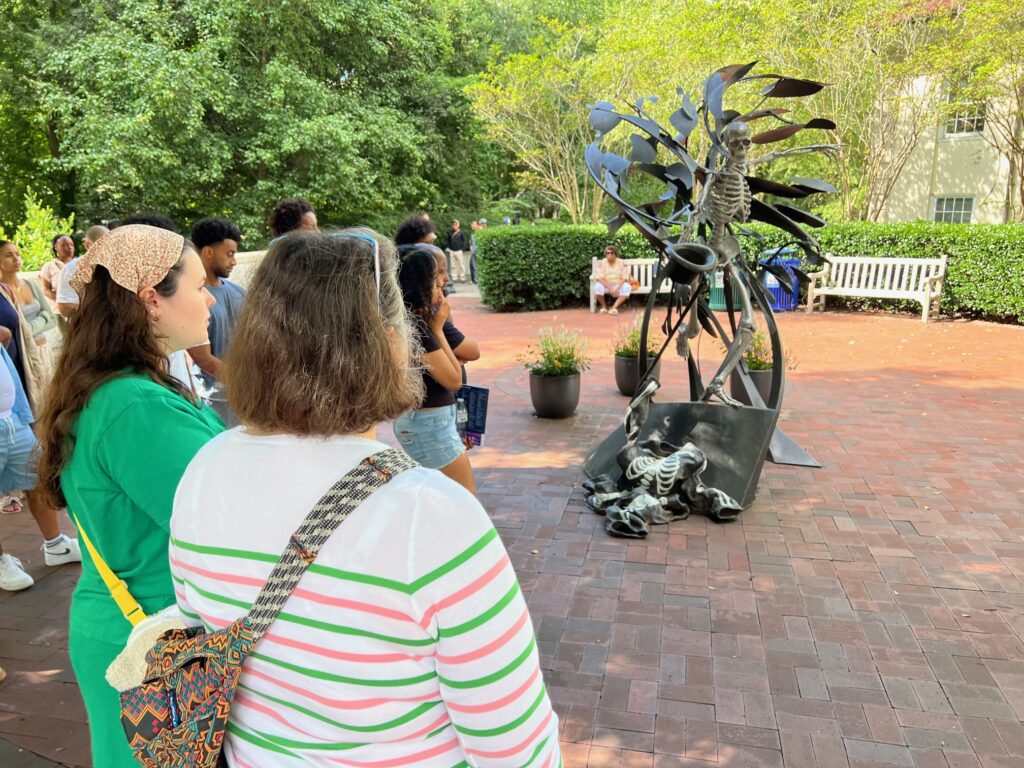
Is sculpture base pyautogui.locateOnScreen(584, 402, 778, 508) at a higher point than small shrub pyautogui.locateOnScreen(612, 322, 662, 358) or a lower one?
lower

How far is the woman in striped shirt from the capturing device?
92 centimetres

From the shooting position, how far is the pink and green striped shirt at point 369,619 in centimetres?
92

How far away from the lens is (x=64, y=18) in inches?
738

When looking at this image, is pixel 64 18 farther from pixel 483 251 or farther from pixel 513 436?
pixel 513 436

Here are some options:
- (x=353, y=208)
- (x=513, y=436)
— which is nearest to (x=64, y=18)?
(x=353, y=208)

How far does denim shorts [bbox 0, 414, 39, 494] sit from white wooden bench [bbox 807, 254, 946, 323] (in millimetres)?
10707

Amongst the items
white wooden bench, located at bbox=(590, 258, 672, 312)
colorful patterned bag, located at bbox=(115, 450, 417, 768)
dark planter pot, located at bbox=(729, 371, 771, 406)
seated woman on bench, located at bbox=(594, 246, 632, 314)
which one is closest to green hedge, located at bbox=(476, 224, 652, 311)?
white wooden bench, located at bbox=(590, 258, 672, 312)

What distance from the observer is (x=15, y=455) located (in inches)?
144

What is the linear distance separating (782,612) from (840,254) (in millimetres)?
10696

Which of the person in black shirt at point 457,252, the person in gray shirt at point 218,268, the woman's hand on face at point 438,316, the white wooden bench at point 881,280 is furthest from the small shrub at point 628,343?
the person in black shirt at point 457,252

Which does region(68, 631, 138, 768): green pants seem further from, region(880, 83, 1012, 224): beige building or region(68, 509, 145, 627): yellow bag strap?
region(880, 83, 1012, 224): beige building

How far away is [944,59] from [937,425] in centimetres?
993

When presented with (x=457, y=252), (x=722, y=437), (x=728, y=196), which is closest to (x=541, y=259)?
(x=457, y=252)

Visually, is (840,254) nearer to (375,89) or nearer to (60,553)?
(60,553)
